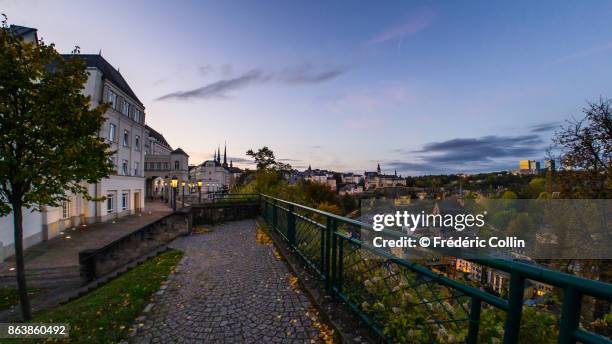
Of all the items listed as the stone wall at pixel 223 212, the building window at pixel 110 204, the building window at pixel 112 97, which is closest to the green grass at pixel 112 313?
the stone wall at pixel 223 212

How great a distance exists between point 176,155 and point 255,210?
1376 inches

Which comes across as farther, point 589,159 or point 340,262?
point 589,159

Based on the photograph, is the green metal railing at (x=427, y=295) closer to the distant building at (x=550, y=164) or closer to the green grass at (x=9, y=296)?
the green grass at (x=9, y=296)

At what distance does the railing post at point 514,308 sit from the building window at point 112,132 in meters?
27.0

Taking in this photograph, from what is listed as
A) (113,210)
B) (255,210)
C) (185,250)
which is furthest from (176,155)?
(185,250)

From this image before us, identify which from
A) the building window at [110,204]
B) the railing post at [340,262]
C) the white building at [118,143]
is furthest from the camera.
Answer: the building window at [110,204]

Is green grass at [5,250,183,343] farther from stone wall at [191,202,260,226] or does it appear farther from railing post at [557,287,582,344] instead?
stone wall at [191,202,260,226]

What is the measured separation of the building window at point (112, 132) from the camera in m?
22.1

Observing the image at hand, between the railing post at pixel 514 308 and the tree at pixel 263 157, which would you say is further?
the tree at pixel 263 157

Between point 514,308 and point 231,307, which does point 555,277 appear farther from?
point 231,307

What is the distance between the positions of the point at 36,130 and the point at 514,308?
8463 mm

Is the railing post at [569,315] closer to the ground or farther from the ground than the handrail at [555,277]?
closer to the ground

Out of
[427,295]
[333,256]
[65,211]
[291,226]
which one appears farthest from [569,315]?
[65,211]

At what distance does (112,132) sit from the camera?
22641 millimetres
